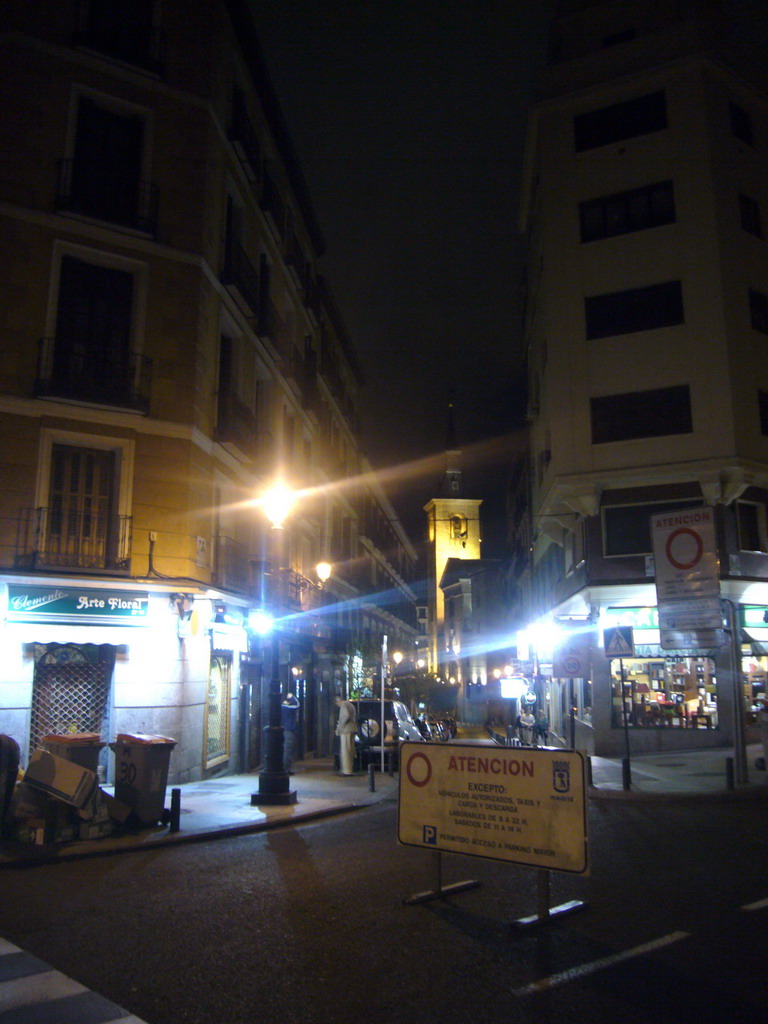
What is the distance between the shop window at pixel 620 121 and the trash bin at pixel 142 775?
22.7m

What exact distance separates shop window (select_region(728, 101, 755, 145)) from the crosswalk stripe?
27.3 metres

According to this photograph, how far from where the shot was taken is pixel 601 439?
24531 millimetres

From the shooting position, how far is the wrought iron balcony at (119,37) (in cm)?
1788

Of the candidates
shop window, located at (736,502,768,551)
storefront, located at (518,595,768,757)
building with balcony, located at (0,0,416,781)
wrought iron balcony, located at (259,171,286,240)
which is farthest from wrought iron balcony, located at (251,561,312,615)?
shop window, located at (736,502,768,551)

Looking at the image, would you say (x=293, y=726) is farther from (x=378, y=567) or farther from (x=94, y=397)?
(x=378, y=567)

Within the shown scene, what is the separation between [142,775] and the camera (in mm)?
11930

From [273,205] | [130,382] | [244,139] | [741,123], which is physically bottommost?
[130,382]

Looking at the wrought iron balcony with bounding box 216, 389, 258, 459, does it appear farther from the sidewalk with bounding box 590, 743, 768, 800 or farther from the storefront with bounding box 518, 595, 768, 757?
the sidewalk with bounding box 590, 743, 768, 800

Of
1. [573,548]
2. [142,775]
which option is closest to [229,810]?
[142,775]

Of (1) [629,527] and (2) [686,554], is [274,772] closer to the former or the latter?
(2) [686,554]

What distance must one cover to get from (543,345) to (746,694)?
44.7 feet

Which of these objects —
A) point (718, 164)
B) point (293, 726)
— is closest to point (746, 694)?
point (293, 726)

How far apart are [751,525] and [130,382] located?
17.5 m

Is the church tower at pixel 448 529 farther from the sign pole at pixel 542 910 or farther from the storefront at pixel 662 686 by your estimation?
the sign pole at pixel 542 910
